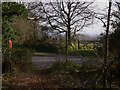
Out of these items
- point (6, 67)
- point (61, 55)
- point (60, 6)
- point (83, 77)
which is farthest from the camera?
point (60, 6)

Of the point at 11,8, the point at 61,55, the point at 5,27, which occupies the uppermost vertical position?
the point at 11,8

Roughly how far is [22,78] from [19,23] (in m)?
3.75

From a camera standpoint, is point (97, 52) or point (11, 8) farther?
point (11, 8)

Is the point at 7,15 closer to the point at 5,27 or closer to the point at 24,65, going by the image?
the point at 5,27

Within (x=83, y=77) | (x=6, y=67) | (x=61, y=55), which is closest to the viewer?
(x=83, y=77)

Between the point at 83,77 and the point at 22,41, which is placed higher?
the point at 22,41

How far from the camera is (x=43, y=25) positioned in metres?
19.4

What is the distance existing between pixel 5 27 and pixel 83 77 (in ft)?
13.6

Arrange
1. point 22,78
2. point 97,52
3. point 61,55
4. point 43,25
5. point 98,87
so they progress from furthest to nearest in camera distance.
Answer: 1. point 43,25
2. point 61,55
3. point 22,78
4. point 97,52
5. point 98,87

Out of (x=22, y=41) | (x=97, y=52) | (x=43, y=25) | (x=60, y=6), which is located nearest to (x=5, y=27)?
(x=22, y=41)

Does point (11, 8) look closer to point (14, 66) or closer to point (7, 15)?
point (7, 15)

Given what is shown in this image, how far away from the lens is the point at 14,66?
10.6 metres

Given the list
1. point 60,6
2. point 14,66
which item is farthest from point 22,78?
point 60,6

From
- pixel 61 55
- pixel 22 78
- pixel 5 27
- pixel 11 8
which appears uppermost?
pixel 11 8
